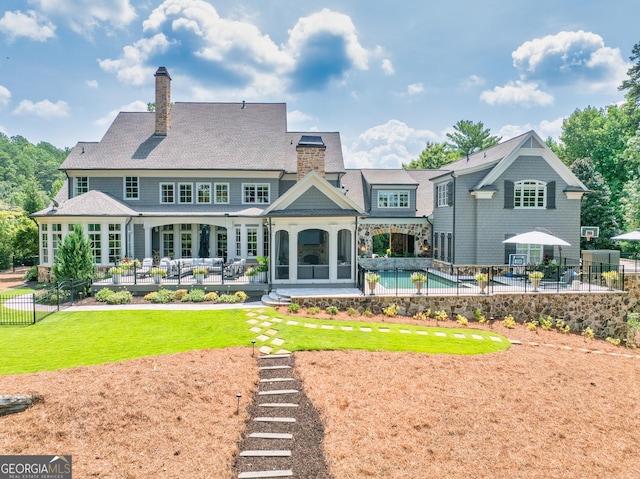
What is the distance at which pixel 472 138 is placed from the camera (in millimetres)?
57531

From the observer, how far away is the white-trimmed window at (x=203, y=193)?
24.6 meters

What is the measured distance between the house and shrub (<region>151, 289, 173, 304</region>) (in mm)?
4739

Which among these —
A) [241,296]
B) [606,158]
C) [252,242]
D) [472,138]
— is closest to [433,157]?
[472,138]

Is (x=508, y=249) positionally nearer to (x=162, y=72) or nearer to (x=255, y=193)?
(x=255, y=193)

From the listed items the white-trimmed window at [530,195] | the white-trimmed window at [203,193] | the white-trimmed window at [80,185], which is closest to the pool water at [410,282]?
the white-trimmed window at [530,195]

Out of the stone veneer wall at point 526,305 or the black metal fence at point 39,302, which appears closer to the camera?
the black metal fence at point 39,302

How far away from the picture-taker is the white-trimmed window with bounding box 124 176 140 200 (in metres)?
24.3

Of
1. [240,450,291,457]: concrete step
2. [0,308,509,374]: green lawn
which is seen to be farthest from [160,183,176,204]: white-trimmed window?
[240,450,291,457]: concrete step

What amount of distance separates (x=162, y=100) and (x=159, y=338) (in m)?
21.0

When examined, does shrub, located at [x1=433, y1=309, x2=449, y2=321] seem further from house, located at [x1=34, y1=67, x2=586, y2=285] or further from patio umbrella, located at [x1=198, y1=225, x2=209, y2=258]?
patio umbrella, located at [x1=198, y1=225, x2=209, y2=258]

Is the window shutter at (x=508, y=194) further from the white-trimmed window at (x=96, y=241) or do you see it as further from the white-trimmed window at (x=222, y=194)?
the white-trimmed window at (x=96, y=241)

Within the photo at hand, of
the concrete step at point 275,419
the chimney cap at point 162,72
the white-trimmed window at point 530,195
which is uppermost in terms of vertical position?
the chimney cap at point 162,72

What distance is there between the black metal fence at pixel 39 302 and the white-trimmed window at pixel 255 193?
10.8 metres

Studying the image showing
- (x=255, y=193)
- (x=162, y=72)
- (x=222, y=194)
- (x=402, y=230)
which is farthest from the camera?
(x=402, y=230)
